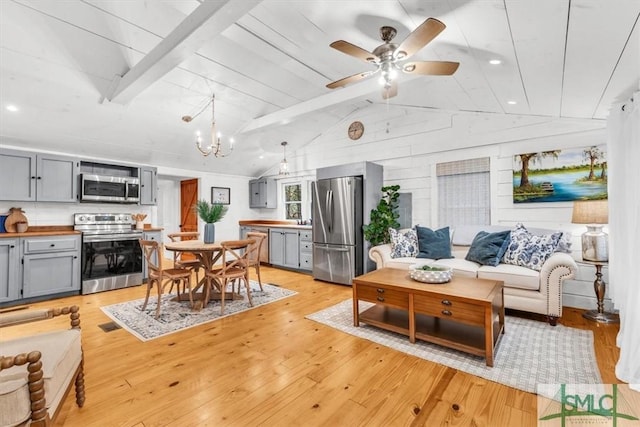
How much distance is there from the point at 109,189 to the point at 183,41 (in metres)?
3.44

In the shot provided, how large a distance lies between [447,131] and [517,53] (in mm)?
2245

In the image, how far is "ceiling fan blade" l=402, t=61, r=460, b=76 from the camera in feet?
7.23

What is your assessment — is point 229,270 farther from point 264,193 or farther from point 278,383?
point 264,193

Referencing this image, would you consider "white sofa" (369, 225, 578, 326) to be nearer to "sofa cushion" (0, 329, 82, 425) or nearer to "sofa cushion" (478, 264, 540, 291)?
"sofa cushion" (478, 264, 540, 291)

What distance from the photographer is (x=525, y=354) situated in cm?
238

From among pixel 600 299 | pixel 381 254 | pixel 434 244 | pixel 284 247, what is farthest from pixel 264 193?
pixel 600 299

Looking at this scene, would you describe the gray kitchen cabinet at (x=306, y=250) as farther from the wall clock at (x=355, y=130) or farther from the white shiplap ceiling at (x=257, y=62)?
the white shiplap ceiling at (x=257, y=62)

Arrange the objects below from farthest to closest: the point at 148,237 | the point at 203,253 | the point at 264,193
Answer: the point at 264,193, the point at 148,237, the point at 203,253

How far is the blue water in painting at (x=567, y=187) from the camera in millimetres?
3350

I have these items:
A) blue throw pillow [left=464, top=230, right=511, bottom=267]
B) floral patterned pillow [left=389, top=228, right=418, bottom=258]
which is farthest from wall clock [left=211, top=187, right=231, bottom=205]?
blue throw pillow [left=464, top=230, right=511, bottom=267]

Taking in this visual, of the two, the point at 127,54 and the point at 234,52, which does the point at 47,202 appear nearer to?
the point at 127,54

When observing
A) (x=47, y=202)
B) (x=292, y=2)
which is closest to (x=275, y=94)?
(x=292, y=2)

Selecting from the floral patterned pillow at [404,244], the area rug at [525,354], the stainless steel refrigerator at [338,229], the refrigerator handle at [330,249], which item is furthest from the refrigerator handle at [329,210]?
the area rug at [525,354]

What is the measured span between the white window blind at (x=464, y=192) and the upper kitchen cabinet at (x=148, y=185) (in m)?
4.88
